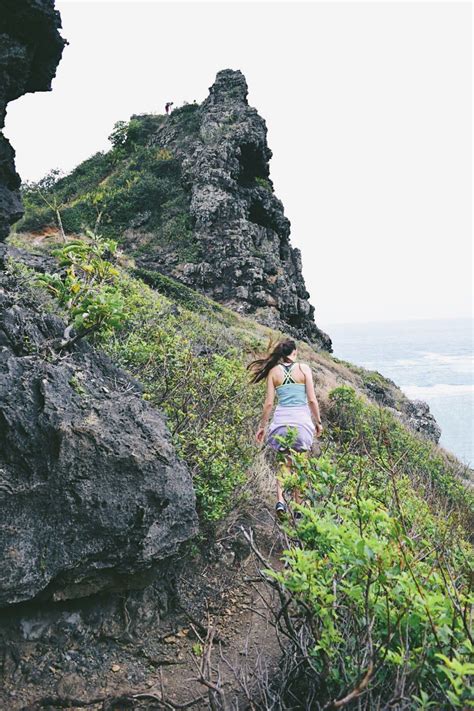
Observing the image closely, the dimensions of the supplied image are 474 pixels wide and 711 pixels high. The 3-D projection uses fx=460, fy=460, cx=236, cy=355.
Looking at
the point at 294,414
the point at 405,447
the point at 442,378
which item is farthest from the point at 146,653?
the point at 442,378

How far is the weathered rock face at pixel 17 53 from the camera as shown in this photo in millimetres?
6332

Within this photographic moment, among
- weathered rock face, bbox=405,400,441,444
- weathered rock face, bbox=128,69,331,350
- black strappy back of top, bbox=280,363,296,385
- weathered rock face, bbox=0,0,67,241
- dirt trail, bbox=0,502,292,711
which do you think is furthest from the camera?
weathered rock face, bbox=128,69,331,350

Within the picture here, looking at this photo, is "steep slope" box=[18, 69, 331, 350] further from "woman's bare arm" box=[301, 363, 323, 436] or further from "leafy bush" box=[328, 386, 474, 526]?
"woman's bare arm" box=[301, 363, 323, 436]

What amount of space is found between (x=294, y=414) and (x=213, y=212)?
972 inches

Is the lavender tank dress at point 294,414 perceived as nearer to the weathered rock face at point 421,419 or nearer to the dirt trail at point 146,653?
the dirt trail at point 146,653

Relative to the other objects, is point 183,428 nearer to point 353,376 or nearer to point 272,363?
point 272,363

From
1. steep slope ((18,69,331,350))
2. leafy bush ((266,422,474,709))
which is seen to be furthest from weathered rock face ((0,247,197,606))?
steep slope ((18,69,331,350))

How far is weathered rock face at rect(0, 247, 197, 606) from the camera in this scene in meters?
2.62

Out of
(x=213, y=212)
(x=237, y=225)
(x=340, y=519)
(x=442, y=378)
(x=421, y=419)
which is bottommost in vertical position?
(x=442, y=378)

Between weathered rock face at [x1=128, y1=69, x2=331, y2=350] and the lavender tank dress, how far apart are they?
2008cm

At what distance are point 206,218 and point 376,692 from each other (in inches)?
1074

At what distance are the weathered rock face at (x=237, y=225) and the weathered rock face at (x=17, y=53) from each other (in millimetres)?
18316

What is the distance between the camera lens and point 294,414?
4.51 m

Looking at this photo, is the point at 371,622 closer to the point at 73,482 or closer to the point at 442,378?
the point at 73,482
